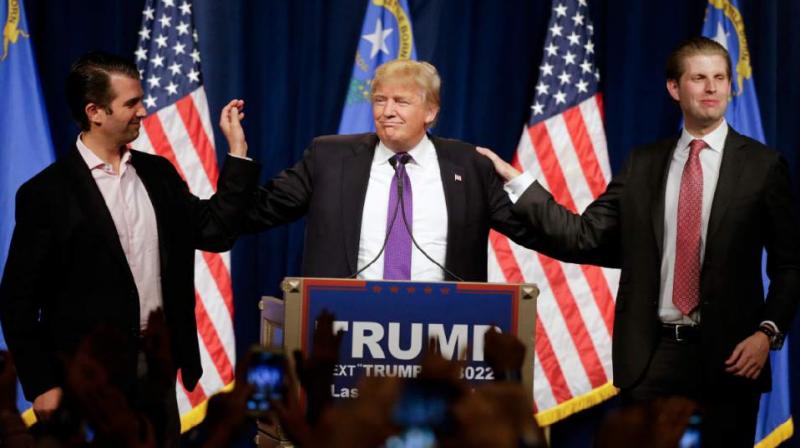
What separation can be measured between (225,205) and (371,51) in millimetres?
1924

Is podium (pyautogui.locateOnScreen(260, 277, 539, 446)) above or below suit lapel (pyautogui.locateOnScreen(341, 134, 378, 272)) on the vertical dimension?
below

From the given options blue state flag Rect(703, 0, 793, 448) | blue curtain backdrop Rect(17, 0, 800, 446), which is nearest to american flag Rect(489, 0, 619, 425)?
blue curtain backdrop Rect(17, 0, 800, 446)

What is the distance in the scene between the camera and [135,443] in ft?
3.05

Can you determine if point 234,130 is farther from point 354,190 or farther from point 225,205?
point 354,190

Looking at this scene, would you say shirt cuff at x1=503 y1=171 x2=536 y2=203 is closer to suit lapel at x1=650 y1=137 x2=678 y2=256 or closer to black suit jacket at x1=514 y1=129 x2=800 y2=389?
black suit jacket at x1=514 y1=129 x2=800 y2=389

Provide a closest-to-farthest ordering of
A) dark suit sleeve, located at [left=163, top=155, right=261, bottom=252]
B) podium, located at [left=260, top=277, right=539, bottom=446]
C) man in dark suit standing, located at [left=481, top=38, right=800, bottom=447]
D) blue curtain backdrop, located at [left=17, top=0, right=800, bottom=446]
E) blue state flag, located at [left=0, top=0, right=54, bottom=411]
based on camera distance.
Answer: podium, located at [left=260, top=277, right=539, bottom=446]
man in dark suit standing, located at [left=481, top=38, right=800, bottom=447]
dark suit sleeve, located at [left=163, top=155, right=261, bottom=252]
blue state flag, located at [left=0, top=0, right=54, bottom=411]
blue curtain backdrop, located at [left=17, top=0, right=800, bottom=446]

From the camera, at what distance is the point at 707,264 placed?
109 inches

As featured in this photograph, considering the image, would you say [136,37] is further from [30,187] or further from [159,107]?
[30,187]

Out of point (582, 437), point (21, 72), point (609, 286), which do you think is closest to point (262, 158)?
point (21, 72)

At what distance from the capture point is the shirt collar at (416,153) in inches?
120

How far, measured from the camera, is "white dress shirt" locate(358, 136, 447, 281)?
9.52ft

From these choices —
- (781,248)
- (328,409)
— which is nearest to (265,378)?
(328,409)

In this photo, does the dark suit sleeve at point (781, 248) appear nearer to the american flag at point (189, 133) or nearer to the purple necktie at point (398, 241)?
the purple necktie at point (398, 241)

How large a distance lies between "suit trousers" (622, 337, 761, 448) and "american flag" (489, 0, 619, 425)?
1.86 meters
